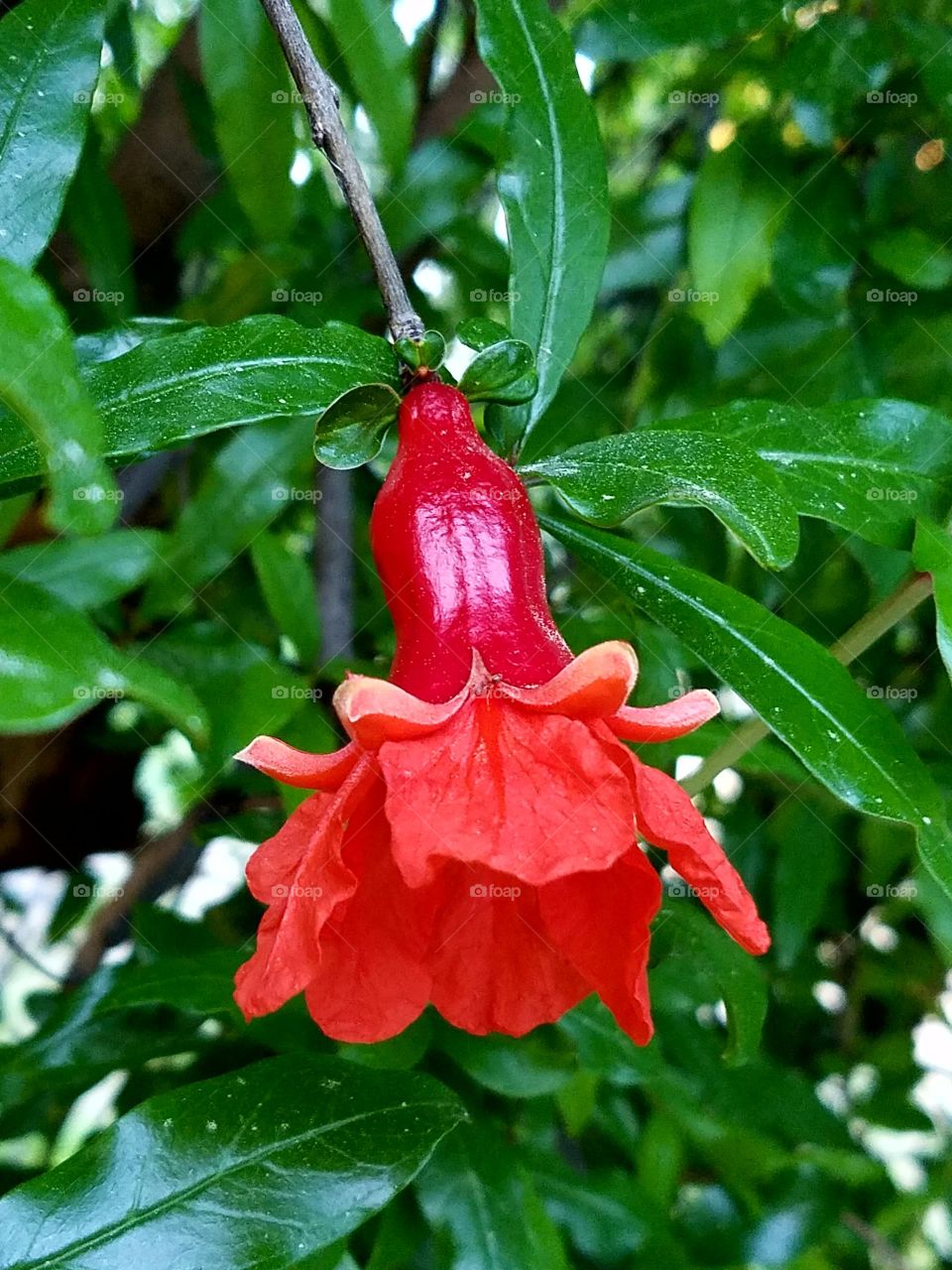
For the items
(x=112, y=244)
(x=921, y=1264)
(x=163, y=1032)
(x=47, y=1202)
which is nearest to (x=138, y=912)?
A: (x=163, y=1032)

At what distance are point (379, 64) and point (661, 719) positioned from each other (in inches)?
24.7

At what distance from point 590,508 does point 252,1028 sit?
413mm

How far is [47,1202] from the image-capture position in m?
0.52

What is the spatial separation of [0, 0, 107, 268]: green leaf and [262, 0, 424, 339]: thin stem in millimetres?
108

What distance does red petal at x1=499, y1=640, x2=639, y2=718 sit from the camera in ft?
1.41
